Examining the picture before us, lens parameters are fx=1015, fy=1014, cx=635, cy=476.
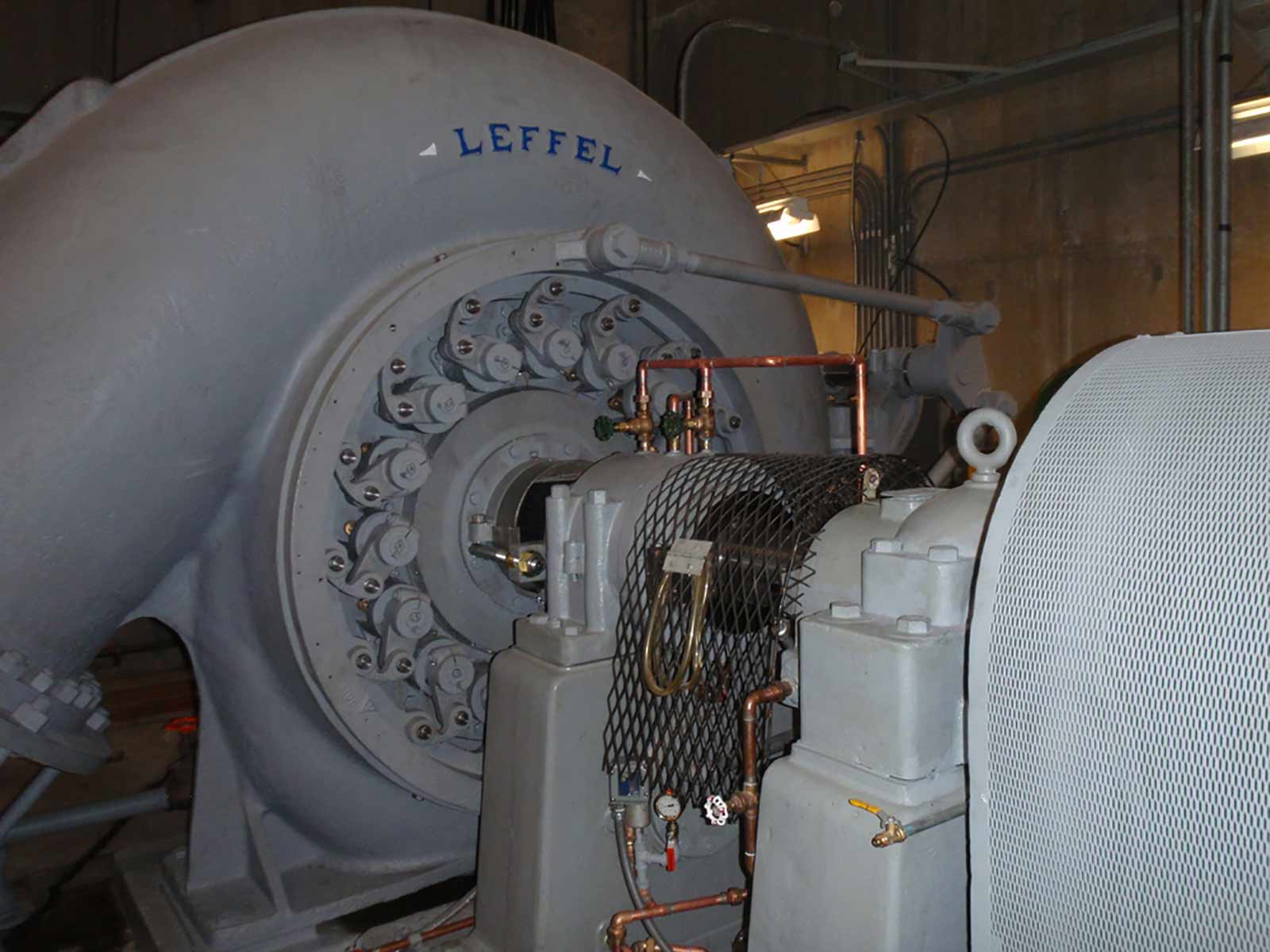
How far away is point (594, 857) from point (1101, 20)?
3750 millimetres

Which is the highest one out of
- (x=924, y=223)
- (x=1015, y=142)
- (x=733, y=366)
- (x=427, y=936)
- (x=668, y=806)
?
(x=1015, y=142)

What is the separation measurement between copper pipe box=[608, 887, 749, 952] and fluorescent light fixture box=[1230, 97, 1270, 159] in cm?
279

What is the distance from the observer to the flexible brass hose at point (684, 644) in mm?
1418

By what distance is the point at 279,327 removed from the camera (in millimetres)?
1742

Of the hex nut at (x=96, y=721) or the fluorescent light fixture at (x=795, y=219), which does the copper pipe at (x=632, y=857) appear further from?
the fluorescent light fixture at (x=795, y=219)

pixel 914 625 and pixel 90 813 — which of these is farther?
pixel 90 813

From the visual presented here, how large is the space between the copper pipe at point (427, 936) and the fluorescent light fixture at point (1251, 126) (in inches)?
121

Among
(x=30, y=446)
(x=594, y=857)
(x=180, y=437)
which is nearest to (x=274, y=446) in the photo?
(x=180, y=437)

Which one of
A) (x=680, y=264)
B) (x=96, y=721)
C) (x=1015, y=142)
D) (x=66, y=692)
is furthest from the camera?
(x=1015, y=142)

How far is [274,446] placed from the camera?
1.79 metres

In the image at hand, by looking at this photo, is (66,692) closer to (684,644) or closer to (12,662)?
(12,662)

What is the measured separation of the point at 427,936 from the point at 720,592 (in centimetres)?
95

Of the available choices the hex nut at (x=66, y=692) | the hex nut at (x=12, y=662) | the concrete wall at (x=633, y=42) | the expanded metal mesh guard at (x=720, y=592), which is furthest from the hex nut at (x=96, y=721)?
the concrete wall at (x=633, y=42)

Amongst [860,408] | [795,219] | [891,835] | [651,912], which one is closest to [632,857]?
[651,912]
